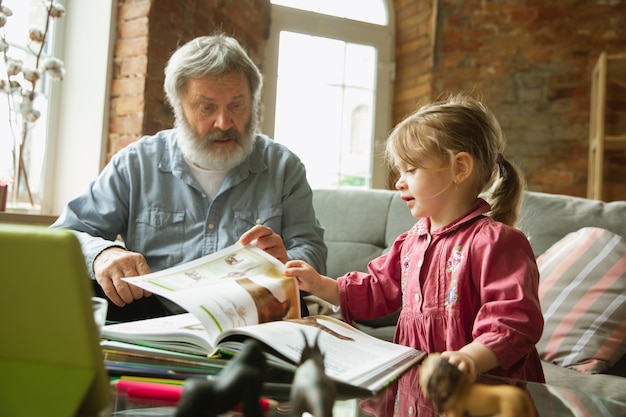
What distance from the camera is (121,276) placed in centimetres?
125

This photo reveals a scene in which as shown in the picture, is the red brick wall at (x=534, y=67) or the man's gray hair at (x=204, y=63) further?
the red brick wall at (x=534, y=67)

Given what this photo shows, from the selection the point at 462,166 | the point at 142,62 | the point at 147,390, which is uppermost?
the point at 142,62

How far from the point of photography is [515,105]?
13.1 ft

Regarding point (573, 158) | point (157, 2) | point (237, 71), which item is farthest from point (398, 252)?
point (573, 158)

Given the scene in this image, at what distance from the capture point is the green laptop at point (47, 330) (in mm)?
497

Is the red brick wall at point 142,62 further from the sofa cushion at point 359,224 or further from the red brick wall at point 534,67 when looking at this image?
the red brick wall at point 534,67

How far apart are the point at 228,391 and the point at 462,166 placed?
2.88 ft

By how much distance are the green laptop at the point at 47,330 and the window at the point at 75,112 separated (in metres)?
2.41

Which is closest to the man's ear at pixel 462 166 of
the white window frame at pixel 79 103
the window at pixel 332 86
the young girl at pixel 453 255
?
the young girl at pixel 453 255

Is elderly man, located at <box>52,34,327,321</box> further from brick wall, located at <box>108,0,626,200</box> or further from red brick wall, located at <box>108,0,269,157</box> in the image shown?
brick wall, located at <box>108,0,626,200</box>

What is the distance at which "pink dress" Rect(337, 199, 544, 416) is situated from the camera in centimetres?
101

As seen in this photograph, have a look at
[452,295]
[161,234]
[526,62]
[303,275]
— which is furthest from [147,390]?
[526,62]

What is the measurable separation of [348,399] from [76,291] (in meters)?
0.33

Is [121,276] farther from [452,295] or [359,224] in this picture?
[359,224]
